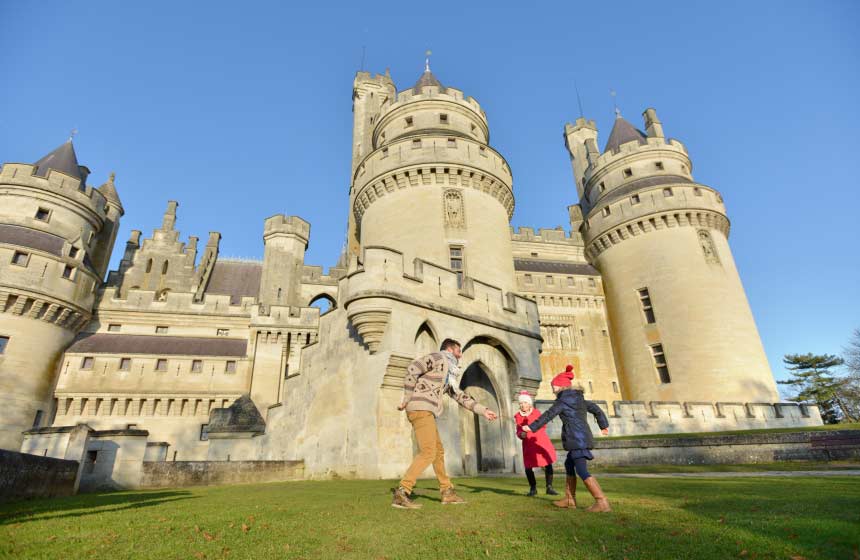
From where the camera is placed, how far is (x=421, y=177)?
1983 centimetres

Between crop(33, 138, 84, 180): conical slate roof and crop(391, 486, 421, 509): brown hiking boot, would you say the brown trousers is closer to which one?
crop(391, 486, 421, 509): brown hiking boot

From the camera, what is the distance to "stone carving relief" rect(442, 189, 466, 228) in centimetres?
1931

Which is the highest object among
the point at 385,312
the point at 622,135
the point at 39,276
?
the point at 622,135

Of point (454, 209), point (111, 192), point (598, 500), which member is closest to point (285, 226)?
point (111, 192)

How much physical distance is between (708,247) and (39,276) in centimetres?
4197

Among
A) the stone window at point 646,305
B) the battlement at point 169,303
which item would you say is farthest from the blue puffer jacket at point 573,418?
the battlement at point 169,303

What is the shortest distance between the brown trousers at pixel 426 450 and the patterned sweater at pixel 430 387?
11 cm

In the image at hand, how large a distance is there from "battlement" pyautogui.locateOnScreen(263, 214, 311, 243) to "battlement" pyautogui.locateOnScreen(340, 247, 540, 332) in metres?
23.1

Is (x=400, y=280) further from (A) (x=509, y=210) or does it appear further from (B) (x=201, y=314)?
(B) (x=201, y=314)

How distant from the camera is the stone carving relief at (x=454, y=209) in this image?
63.4ft

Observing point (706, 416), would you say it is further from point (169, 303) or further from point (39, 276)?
point (39, 276)

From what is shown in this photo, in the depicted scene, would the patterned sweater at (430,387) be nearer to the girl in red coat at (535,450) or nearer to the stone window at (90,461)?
the girl in red coat at (535,450)

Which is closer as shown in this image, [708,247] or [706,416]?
[706,416]

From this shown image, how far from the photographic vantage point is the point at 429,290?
1367cm
